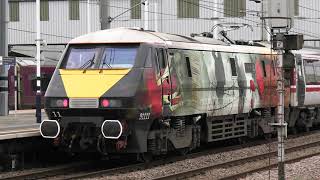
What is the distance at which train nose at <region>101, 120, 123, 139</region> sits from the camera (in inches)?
500

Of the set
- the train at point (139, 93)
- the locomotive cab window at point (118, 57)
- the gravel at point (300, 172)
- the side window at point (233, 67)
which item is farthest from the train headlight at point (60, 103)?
the side window at point (233, 67)

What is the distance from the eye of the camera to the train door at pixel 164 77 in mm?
13859

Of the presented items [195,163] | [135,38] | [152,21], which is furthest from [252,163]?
[152,21]

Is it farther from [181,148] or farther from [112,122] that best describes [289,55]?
[181,148]

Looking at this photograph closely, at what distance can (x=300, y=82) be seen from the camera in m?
21.6

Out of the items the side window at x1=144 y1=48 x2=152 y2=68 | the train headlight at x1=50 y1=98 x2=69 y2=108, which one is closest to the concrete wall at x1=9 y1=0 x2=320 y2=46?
the side window at x1=144 y1=48 x2=152 y2=68

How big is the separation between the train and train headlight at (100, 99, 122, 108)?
0.02 m

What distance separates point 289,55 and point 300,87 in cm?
1169

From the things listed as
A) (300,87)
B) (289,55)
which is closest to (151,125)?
(289,55)

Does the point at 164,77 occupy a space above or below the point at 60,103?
above

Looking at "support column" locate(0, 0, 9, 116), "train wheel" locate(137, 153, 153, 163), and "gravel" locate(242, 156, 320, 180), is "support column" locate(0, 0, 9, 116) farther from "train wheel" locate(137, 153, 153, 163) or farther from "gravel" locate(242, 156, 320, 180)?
"gravel" locate(242, 156, 320, 180)

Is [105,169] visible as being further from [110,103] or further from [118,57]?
[118,57]

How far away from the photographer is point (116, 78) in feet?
43.7

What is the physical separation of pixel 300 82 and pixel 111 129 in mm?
10584
